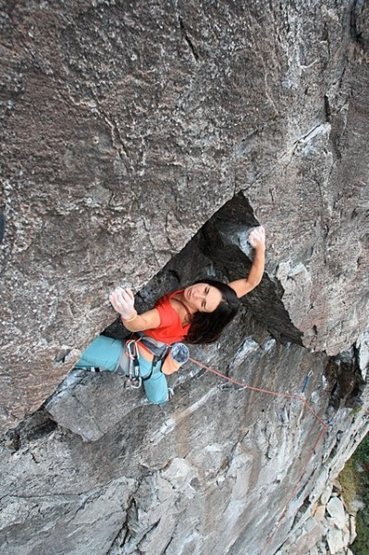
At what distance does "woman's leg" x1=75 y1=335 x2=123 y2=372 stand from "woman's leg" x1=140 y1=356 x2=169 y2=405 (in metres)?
0.16

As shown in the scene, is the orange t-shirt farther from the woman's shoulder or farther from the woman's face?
the woman's face

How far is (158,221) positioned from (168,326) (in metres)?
0.75

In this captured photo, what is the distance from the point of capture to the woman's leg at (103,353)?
291 centimetres

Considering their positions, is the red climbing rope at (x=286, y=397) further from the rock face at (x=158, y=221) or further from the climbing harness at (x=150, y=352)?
the climbing harness at (x=150, y=352)

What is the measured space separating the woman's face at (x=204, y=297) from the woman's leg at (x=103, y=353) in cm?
58

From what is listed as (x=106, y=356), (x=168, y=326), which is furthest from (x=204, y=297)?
(x=106, y=356)

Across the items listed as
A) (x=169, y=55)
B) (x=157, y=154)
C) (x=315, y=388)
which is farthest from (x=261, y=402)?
(x=169, y=55)

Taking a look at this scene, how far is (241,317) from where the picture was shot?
3947mm

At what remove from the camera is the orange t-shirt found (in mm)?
2771

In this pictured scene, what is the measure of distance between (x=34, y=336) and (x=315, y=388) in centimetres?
411

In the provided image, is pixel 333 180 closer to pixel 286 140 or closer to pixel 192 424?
pixel 286 140

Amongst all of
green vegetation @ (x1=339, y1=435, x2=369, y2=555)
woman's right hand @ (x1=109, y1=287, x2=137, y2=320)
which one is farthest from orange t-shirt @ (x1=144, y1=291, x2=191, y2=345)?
green vegetation @ (x1=339, y1=435, x2=369, y2=555)

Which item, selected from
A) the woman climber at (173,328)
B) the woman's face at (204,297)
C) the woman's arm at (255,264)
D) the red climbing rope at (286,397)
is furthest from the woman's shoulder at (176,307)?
the red climbing rope at (286,397)

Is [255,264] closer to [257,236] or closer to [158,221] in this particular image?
[257,236]
